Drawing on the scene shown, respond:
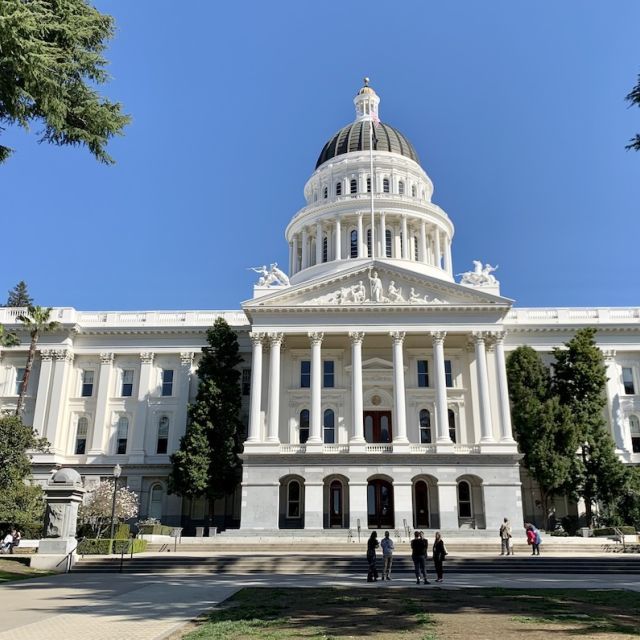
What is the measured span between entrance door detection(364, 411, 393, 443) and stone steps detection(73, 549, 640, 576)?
18.5 metres

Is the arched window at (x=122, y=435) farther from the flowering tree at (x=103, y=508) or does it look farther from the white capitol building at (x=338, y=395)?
the flowering tree at (x=103, y=508)

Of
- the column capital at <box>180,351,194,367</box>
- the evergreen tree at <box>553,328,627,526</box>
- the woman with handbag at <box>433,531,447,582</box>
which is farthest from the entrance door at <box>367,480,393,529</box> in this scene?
the woman with handbag at <box>433,531,447,582</box>

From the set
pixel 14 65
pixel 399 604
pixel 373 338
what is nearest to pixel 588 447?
pixel 373 338

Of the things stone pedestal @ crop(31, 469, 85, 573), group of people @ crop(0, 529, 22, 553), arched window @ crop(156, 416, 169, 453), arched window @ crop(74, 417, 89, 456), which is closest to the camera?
stone pedestal @ crop(31, 469, 85, 573)

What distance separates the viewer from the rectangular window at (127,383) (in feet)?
173

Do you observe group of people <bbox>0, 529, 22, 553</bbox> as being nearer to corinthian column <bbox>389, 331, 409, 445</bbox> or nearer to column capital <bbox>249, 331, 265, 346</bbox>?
column capital <bbox>249, 331, 265, 346</bbox>

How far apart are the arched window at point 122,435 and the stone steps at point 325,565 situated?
915 inches

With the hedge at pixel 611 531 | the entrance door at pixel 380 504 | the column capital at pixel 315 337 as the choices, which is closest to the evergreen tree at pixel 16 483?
the column capital at pixel 315 337

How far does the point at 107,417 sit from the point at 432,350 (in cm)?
2641

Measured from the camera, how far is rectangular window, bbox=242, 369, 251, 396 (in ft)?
171

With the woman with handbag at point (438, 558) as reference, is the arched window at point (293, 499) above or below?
above

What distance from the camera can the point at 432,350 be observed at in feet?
161

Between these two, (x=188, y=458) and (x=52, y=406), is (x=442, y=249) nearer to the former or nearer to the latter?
(x=188, y=458)

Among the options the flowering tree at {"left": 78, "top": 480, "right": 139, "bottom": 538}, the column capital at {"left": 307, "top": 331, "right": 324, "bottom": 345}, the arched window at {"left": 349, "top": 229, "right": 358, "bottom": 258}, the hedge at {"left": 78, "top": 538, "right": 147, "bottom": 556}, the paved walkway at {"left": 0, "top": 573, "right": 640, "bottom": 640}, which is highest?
the arched window at {"left": 349, "top": 229, "right": 358, "bottom": 258}
